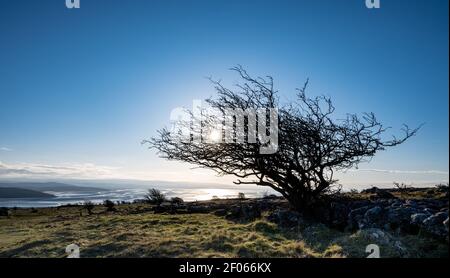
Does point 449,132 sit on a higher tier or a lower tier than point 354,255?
higher

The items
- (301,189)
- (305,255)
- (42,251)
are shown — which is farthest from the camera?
(301,189)

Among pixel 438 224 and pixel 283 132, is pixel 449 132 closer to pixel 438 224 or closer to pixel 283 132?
pixel 438 224

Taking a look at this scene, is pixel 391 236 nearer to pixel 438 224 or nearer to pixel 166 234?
pixel 438 224

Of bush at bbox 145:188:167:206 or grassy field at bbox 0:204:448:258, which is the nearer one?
grassy field at bbox 0:204:448:258

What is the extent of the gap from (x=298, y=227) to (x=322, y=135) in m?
4.08

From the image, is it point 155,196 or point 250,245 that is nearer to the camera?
point 250,245

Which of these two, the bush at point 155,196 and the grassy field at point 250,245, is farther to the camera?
the bush at point 155,196

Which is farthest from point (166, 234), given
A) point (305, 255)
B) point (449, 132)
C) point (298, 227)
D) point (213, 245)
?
point (449, 132)

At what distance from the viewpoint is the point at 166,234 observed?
12562mm
